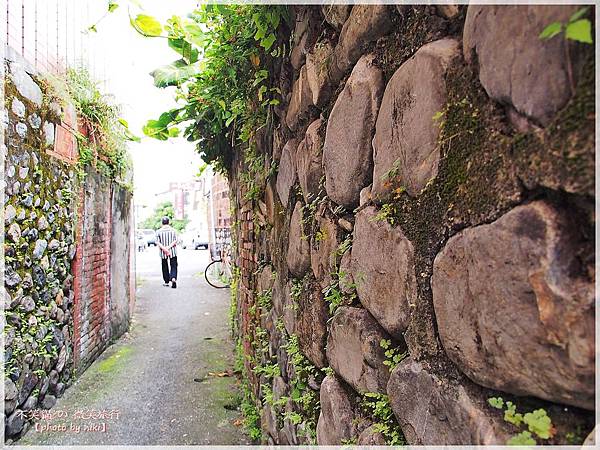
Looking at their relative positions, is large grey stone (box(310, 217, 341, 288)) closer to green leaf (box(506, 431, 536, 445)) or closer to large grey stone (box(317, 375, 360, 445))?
large grey stone (box(317, 375, 360, 445))

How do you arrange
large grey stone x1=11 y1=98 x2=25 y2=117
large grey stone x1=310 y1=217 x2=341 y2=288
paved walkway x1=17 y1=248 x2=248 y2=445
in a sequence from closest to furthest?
1. large grey stone x1=310 y1=217 x2=341 y2=288
2. large grey stone x1=11 y1=98 x2=25 y2=117
3. paved walkway x1=17 y1=248 x2=248 y2=445

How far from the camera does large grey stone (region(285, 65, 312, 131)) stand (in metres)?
1.72

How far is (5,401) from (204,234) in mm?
27691

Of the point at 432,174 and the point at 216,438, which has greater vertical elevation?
the point at 432,174

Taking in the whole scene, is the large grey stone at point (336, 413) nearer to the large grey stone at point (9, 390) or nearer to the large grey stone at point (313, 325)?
the large grey stone at point (313, 325)

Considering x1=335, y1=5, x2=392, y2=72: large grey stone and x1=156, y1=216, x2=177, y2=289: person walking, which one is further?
x1=156, y1=216, x2=177, y2=289: person walking

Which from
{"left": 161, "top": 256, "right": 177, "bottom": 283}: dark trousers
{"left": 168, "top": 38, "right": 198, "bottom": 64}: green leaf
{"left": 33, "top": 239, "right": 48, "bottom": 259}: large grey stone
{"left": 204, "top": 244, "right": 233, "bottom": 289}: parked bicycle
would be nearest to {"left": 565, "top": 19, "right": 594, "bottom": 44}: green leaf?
{"left": 168, "top": 38, "right": 198, "bottom": 64}: green leaf

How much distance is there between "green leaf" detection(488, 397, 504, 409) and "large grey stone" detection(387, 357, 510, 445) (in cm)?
1

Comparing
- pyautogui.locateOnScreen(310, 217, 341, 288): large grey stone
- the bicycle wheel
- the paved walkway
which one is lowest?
the paved walkway

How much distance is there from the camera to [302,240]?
182 centimetres

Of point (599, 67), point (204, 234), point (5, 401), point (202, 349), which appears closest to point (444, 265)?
point (599, 67)

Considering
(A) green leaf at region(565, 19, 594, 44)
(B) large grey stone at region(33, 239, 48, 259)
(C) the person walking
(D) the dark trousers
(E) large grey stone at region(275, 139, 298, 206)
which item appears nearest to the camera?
(A) green leaf at region(565, 19, 594, 44)

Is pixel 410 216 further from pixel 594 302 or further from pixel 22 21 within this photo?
pixel 22 21

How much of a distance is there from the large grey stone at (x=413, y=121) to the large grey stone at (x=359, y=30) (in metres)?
0.18
